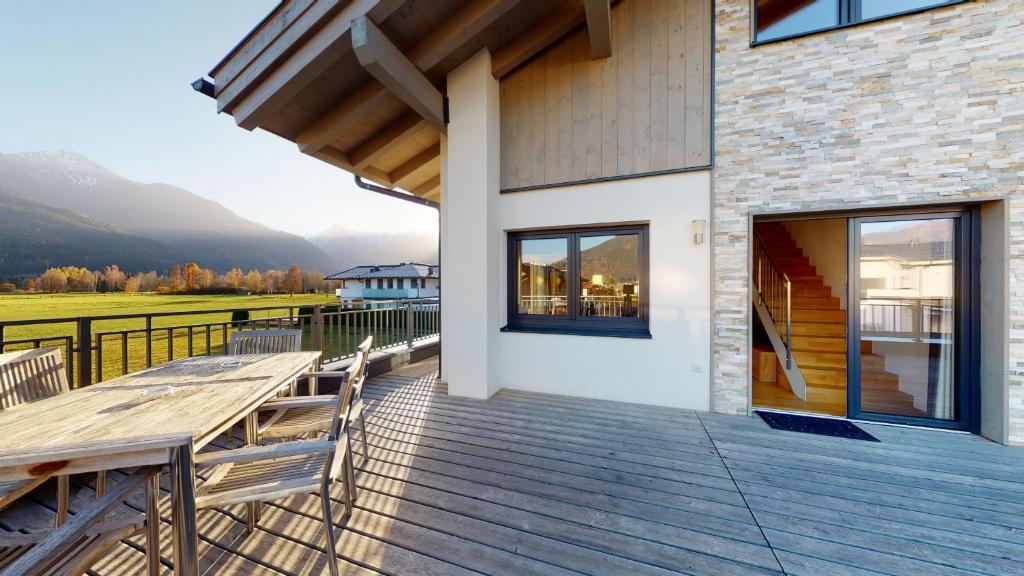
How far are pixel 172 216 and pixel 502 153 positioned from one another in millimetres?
72198

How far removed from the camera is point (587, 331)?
13.6ft

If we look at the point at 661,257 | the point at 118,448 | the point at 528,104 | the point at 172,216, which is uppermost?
the point at 172,216

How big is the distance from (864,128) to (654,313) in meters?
2.43

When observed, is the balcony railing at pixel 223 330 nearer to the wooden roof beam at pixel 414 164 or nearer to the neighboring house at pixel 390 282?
the wooden roof beam at pixel 414 164

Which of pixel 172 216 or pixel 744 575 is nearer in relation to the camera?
pixel 744 575

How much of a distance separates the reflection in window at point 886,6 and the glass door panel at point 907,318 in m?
1.85

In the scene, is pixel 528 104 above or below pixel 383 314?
above

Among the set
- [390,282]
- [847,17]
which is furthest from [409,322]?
[390,282]

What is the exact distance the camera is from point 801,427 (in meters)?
3.24

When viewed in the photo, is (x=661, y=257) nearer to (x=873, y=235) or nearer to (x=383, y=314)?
(x=873, y=235)

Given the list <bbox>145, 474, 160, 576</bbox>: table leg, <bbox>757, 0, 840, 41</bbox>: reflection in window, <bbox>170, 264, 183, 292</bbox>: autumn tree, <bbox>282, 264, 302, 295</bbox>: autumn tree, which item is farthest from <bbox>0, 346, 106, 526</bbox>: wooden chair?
<bbox>282, 264, 302, 295</bbox>: autumn tree

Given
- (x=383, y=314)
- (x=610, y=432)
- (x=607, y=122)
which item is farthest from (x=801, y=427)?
(x=383, y=314)

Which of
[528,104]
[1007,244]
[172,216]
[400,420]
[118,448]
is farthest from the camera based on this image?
[172,216]

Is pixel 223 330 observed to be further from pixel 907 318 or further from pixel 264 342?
pixel 907 318
